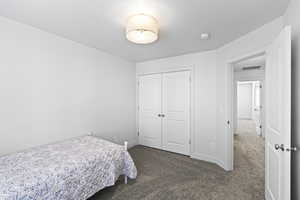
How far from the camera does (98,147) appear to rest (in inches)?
86.2

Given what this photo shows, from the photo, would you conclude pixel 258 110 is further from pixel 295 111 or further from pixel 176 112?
pixel 295 111

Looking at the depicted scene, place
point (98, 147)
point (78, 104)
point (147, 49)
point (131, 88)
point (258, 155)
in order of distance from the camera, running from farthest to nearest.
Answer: point (131, 88), point (258, 155), point (147, 49), point (78, 104), point (98, 147)

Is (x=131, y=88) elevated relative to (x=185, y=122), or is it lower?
elevated

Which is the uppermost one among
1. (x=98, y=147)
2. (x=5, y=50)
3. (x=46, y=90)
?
(x=5, y=50)

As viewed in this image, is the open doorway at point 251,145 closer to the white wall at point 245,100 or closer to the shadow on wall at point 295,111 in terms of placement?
the shadow on wall at point 295,111

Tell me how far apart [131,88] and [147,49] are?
4.36 ft

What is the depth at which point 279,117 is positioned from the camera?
1.48 m

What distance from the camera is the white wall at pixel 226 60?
6.72 feet

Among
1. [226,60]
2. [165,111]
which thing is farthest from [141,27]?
[165,111]

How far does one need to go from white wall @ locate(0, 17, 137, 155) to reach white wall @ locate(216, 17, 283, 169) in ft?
7.84

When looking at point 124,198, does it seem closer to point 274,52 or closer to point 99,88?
point 99,88

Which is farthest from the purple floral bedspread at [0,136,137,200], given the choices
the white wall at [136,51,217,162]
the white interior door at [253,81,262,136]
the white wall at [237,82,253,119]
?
the white wall at [237,82,253,119]

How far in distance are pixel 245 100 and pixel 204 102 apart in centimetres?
859

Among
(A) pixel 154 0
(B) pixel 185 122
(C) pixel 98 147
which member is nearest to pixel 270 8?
(A) pixel 154 0
